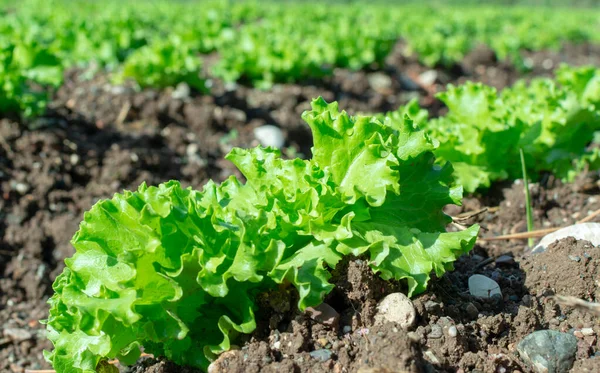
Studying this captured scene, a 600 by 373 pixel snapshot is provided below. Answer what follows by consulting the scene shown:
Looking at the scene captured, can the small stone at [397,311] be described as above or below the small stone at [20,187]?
above

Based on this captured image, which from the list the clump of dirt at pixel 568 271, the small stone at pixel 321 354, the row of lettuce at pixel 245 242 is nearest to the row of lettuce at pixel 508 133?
the clump of dirt at pixel 568 271

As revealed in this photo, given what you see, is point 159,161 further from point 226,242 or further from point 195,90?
point 226,242

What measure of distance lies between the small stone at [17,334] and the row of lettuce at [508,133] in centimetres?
275

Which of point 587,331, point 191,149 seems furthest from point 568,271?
point 191,149

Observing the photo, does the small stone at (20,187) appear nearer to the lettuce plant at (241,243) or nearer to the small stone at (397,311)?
the lettuce plant at (241,243)

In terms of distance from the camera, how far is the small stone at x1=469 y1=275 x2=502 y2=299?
3.16m

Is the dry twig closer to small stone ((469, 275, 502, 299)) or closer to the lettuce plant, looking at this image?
small stone ((469, 275, 502, 299))

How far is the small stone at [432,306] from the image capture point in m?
2.84

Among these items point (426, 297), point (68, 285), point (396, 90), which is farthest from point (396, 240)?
point (396, 90)

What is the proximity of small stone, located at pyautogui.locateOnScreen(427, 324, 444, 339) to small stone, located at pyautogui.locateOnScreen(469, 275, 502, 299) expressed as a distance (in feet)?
1.49

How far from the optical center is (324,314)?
9.21 ft

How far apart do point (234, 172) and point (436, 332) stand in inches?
158

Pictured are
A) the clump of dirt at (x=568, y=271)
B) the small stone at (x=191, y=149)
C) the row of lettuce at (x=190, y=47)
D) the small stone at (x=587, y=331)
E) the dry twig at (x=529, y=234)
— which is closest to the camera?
the small stone at (x=587, y=331)

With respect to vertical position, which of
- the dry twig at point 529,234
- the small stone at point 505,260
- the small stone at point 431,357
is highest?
the small stone at point 431,357
